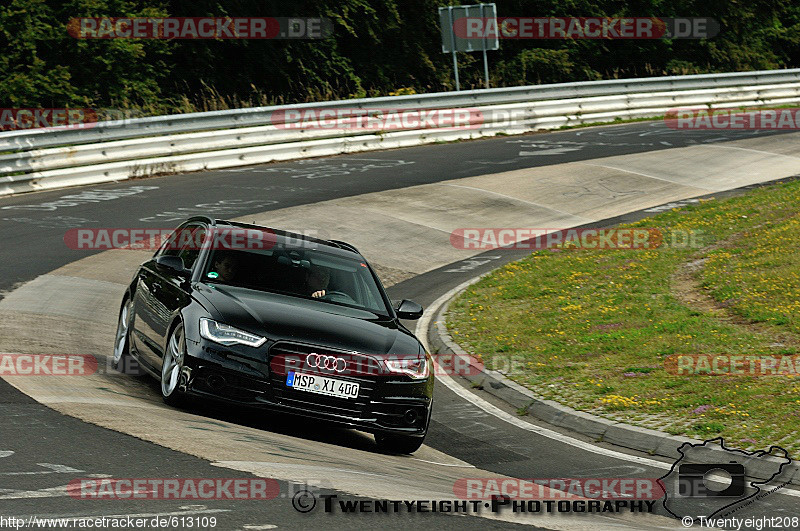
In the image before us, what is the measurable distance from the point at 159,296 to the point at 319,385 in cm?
221

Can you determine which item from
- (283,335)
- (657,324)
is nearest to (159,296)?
(283,335)

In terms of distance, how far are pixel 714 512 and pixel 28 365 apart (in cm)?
590

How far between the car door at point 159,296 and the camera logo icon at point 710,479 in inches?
167

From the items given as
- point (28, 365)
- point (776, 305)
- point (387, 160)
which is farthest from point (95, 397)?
point (387, 160)

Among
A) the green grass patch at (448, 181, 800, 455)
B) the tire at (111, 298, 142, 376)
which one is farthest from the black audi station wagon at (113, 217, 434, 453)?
the green grass patch at (448, 181, 800, 455)

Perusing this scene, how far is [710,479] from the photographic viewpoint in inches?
328

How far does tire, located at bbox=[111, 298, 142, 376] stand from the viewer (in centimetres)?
1038

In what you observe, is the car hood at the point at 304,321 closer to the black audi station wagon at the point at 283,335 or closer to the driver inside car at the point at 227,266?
the black audi station wagon at the point at 283,335

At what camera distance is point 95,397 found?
336 inches

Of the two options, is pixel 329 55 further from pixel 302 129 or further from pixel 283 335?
pixel 283 335

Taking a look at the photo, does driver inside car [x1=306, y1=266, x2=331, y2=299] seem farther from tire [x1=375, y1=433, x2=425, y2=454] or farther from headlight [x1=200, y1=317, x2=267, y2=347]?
tire [x1=375, y1=433, x2=425, y2=454]

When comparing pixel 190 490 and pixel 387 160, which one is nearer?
pixel 190 490

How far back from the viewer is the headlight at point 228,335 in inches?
319

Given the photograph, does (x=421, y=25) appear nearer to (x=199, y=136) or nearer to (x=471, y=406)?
(x=199, y=136)
